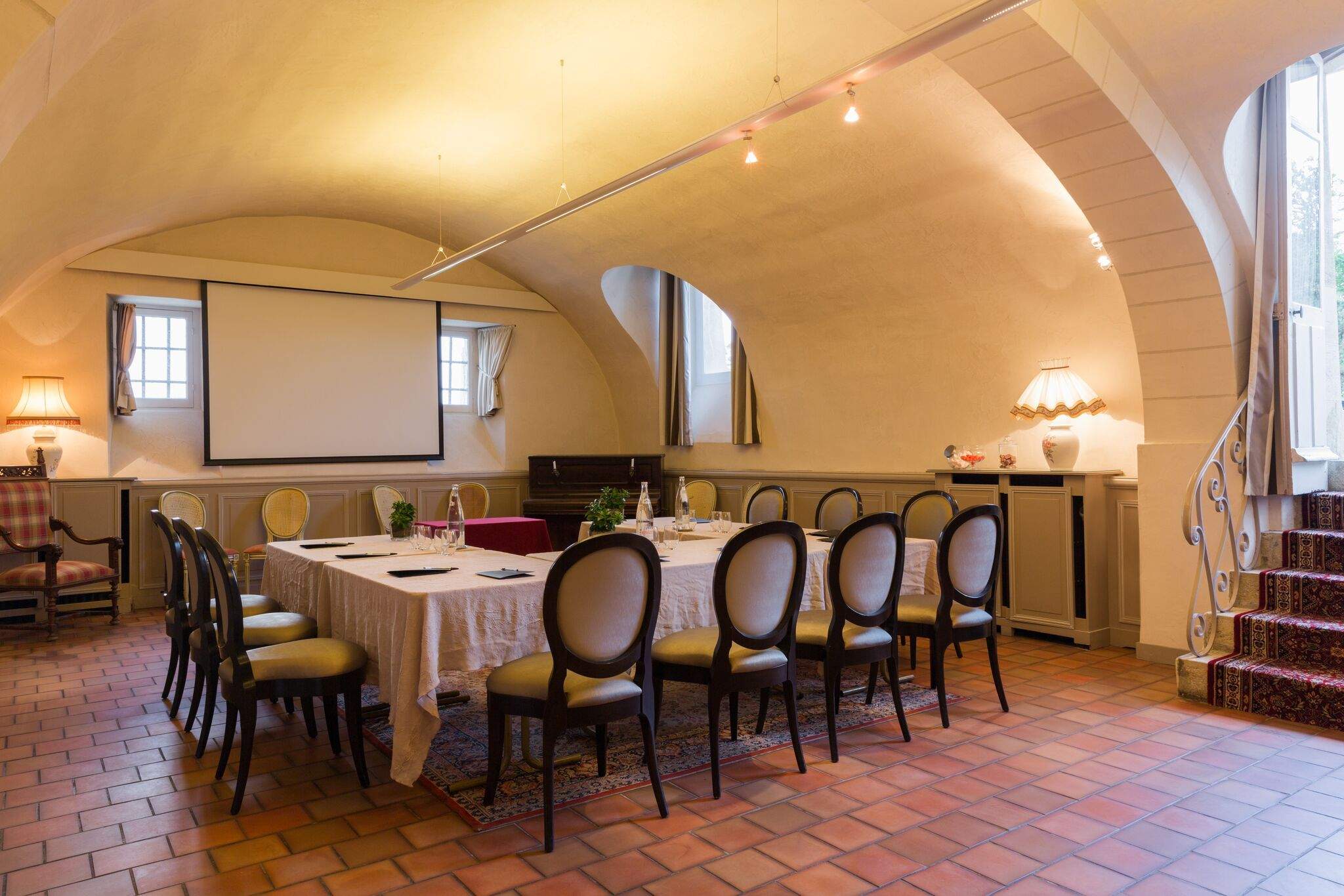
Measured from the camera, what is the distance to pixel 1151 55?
380 cm

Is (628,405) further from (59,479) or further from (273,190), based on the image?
(59,479)

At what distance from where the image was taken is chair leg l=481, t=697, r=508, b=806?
2.93 meters

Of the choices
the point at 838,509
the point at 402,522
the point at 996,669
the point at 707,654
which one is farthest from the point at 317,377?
the point at 996,669

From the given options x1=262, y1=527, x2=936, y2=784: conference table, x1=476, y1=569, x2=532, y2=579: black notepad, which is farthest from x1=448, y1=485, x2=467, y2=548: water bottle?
x1=476, y1=569, x2=532, y2=579: black notepad

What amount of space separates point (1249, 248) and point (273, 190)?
6863 millimetres

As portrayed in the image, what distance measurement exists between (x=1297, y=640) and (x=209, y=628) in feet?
16.0

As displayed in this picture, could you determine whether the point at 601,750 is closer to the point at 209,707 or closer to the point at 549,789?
the point at 549,789

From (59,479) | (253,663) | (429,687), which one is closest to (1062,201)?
(429,687)

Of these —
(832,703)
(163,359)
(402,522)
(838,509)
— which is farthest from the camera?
(163,359)

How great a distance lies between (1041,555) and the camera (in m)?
5.57

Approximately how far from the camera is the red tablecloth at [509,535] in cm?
654

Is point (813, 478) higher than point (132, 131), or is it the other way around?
point (132, 131)

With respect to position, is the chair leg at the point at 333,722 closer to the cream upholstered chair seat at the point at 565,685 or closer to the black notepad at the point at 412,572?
the black notepad at the point at 412,572

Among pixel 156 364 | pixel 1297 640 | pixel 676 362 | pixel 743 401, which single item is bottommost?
pixel 1297 640
